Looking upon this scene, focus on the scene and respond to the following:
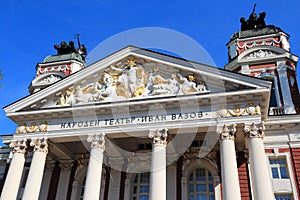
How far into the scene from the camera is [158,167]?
1997cm

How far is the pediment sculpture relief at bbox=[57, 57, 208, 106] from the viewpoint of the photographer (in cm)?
2245

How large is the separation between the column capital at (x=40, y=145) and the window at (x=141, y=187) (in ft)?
23.1

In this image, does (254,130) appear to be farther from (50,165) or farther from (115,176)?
(50,165)

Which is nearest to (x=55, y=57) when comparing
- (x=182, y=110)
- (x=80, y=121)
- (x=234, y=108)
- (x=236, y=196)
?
(x=80, y=121)

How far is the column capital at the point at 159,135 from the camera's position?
20.9 meters

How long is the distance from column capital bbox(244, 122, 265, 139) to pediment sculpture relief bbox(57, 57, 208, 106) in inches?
145

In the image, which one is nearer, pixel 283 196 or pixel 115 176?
pixel 283 196

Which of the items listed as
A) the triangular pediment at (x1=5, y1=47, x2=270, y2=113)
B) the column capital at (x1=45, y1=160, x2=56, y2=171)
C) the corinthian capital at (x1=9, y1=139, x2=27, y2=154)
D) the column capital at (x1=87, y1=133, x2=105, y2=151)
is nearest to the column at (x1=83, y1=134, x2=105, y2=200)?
the column capital at (x1=87, y1=133, x2=105, y2=151)

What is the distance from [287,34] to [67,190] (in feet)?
80.7

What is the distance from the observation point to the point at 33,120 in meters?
Answer: 23.9

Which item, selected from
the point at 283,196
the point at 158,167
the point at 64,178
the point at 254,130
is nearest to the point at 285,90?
the point at 283,196

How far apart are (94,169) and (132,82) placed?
256 inches

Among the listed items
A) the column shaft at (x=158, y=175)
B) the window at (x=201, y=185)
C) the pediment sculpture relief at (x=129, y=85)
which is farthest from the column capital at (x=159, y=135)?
the window at (x=201, y=185)

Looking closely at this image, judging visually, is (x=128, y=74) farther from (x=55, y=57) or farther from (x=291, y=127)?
(x=55, y=57)
